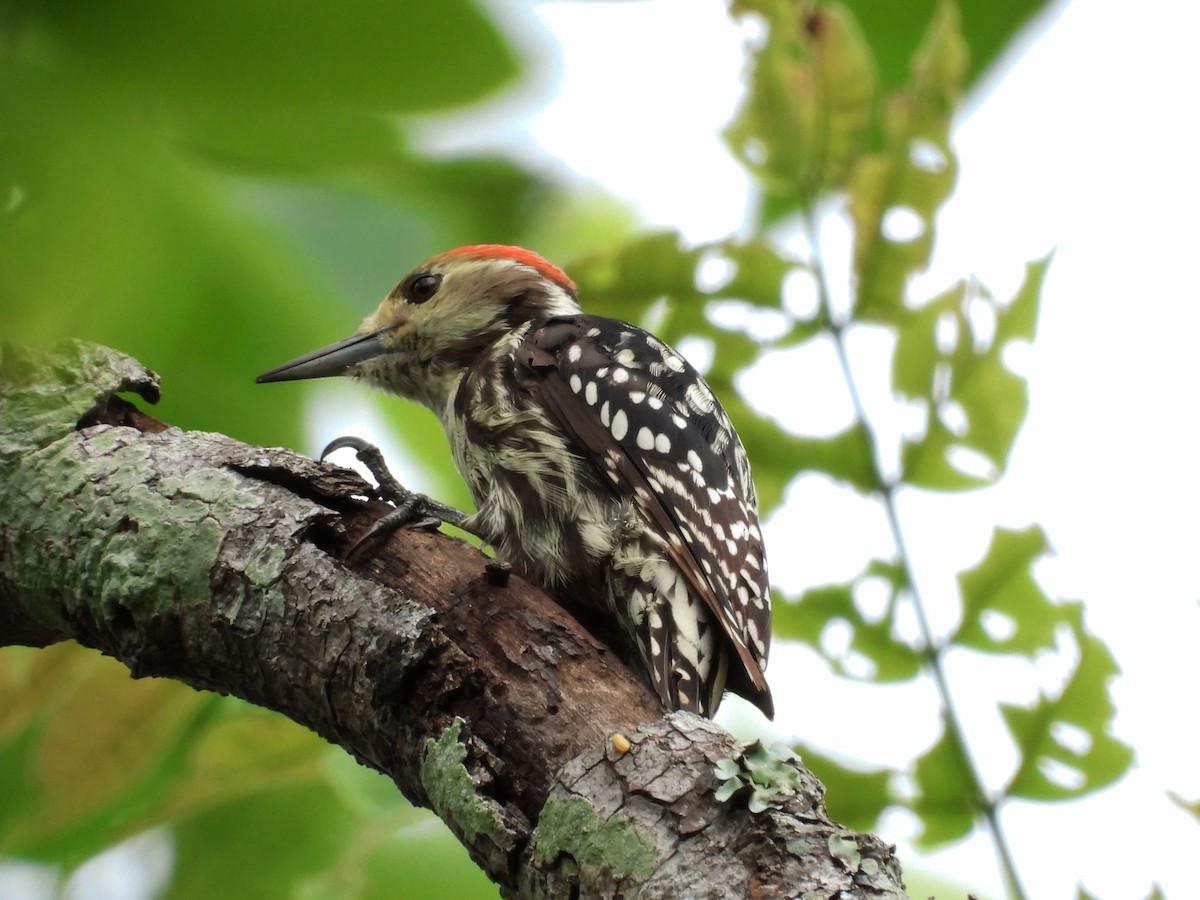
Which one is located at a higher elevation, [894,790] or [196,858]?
[894,790]

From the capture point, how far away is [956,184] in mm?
2939

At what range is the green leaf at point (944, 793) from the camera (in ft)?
8.38

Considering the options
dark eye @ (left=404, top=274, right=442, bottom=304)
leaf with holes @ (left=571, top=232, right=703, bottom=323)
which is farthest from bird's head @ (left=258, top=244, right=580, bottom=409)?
leaf with holes @ (left=571, top=232, right=703, bottom=323)

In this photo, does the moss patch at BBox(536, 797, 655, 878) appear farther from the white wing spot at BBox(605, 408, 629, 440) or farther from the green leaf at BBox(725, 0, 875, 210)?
the green leaf at BBox(725, 0, 875, 210)

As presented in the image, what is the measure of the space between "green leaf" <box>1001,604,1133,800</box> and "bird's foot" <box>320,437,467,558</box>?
4.46 ft

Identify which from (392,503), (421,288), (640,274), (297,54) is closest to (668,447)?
(640,274)

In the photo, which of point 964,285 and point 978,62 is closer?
point 978,62

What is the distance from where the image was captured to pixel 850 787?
107 inches

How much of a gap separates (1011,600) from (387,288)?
1660 millimetres

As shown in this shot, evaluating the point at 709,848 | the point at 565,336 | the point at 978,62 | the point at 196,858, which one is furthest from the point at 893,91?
the point at 196,858

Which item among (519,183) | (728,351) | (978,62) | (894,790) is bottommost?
(519,183)

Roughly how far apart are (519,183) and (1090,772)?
2181 mm

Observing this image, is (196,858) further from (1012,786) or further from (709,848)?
(1012,786)

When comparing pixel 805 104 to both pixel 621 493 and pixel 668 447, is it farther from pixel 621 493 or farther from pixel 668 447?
pixel 621 493
